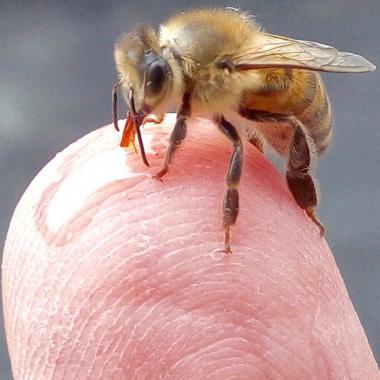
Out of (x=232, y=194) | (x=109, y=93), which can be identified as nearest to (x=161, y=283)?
(x=232, y=194)

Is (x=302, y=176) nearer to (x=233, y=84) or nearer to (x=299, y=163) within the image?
(x=299, y=163)

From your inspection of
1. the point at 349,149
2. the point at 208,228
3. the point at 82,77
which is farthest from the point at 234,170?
the point at 82,77

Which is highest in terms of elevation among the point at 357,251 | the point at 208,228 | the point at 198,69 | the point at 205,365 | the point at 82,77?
the point at 198,69

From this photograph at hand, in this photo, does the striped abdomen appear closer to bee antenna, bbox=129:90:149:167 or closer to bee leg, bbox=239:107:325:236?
bee leg, bbox=239:107:325:236

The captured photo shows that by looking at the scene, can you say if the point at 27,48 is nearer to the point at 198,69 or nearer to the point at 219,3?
the point at 219,3

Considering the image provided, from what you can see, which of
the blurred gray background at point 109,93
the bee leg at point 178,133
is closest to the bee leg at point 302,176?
the bee leg at point 178,133

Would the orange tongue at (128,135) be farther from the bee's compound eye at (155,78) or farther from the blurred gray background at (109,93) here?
the blurred gray background at (109,93)
